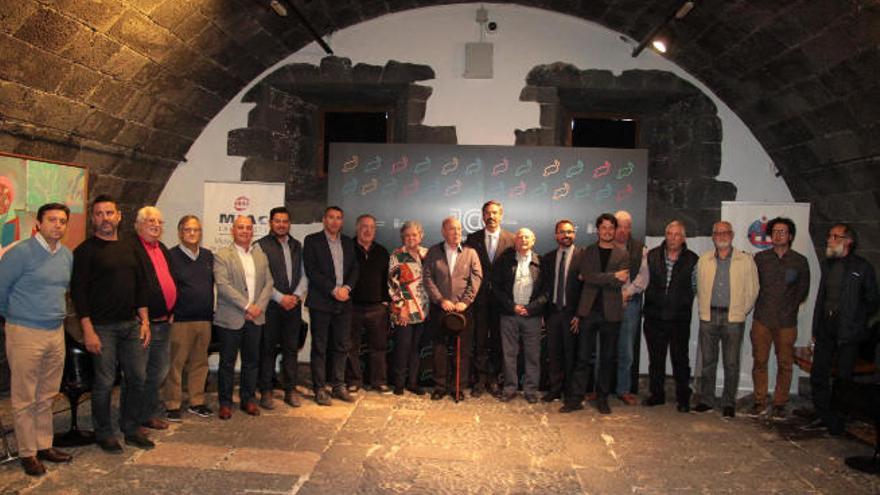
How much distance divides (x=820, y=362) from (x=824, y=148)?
6.37 ft

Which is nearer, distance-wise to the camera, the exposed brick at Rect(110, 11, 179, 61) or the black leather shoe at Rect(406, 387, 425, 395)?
the exposed brick at Rect(110, 11, 179, 61)

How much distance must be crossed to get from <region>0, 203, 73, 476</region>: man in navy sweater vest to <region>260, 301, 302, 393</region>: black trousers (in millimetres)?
1520

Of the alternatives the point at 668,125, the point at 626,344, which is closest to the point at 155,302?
the point at 626,344

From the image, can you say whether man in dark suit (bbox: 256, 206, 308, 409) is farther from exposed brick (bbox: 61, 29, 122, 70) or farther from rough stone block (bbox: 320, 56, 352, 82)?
rough stone block (bbox: 320, 56, 352, 82)

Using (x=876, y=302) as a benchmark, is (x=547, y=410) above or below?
below

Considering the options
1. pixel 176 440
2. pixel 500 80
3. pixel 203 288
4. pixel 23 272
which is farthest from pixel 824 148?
pixel 23 272

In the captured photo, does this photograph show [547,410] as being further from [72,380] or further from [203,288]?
[72,380]

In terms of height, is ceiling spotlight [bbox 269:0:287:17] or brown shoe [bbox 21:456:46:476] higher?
ceiling spotlight [bbox 269:0:287:17]

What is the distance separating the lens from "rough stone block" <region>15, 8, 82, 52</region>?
3.84 metres

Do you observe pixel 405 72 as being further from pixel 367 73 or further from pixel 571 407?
pixel 571 407

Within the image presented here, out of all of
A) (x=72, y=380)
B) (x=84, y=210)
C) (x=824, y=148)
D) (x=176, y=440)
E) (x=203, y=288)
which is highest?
(x=824, y=148)

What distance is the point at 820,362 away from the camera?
488cm

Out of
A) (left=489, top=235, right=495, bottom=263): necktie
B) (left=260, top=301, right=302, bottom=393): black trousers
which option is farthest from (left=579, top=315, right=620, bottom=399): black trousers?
(left=260, top=301, right=302, bottom=393): black trousers

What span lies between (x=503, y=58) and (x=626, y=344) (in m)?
3.16
